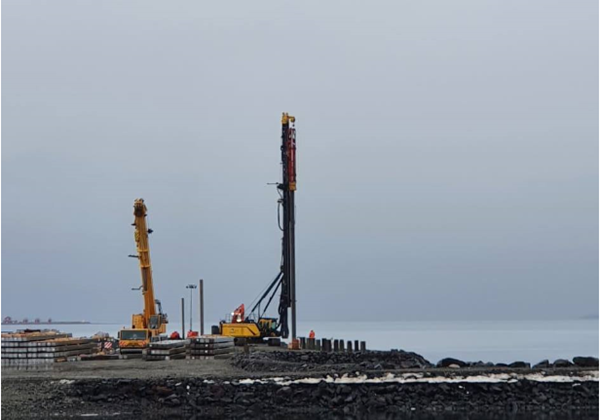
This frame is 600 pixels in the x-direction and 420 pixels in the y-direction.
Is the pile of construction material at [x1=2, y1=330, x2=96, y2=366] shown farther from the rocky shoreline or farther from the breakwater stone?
the breakwater stone

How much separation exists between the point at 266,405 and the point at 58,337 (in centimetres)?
1661

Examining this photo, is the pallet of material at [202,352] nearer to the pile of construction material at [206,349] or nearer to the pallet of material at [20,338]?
the pile of construction material at [206,349]

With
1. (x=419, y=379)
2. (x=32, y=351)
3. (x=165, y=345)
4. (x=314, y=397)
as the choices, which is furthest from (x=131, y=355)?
(x=419, y=379)

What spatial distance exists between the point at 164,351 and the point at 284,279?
973cm

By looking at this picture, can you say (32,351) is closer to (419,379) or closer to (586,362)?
(419,379)

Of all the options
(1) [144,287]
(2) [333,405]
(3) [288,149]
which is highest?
(3) [288,149]

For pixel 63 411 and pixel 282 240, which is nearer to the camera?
pixel 63 411

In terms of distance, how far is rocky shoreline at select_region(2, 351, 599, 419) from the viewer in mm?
25875

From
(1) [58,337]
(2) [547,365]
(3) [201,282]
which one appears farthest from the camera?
(3) [201,282]

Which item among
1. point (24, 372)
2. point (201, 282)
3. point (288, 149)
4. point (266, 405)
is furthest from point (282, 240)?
point (266, 405)

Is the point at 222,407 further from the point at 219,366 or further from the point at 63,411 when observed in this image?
the point at 219,366

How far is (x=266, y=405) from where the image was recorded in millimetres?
26094

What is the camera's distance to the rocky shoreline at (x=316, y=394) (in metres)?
25.9

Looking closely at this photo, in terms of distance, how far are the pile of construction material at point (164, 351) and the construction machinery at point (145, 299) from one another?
2.02m
